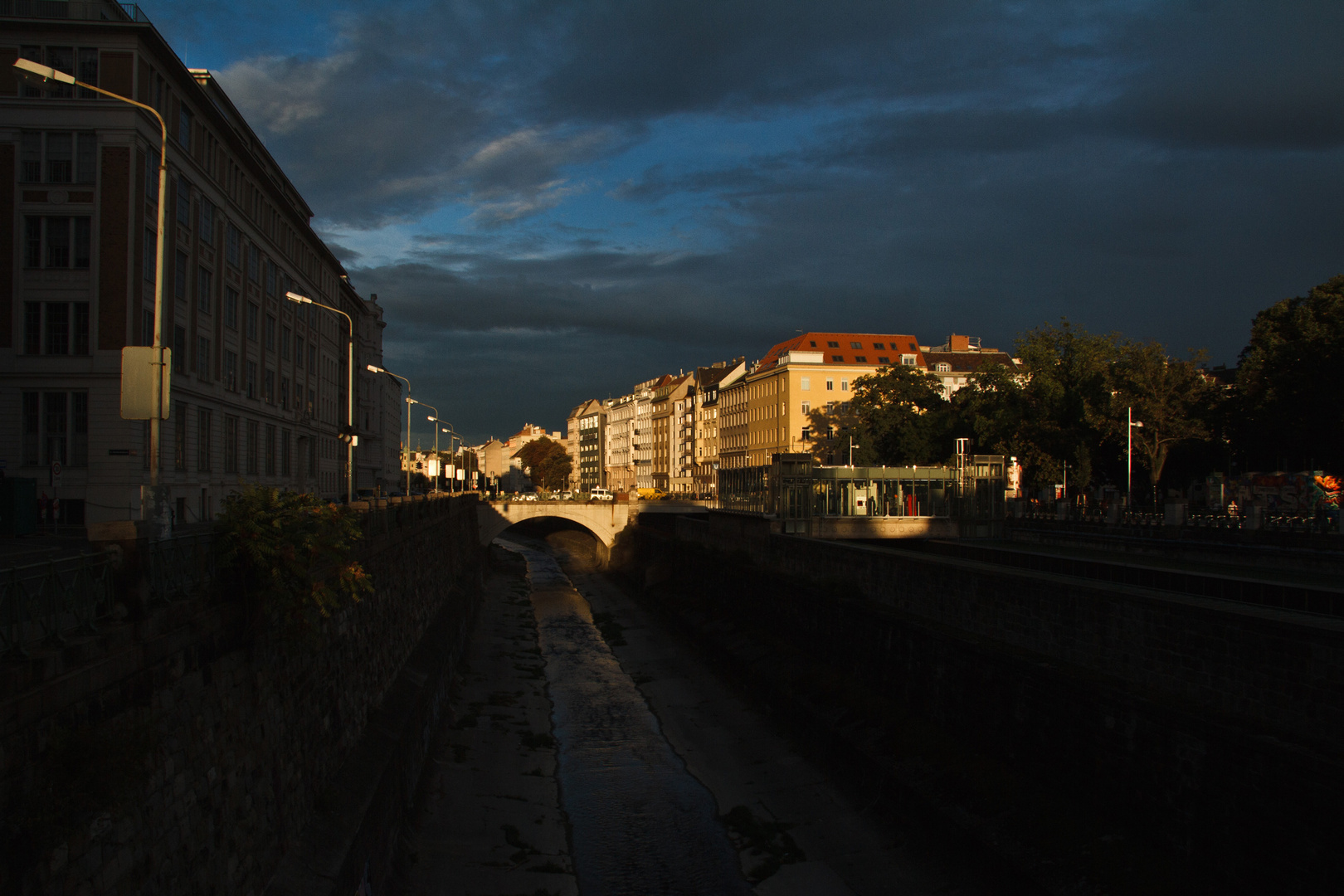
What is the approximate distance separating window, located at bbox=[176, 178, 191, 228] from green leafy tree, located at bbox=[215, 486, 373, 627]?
122ft

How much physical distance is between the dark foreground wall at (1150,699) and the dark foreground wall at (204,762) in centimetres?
1162

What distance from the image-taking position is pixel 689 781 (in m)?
24.0

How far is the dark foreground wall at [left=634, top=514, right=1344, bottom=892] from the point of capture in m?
12.4

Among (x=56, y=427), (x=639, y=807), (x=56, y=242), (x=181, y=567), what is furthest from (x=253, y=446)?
(x=181, y=567)

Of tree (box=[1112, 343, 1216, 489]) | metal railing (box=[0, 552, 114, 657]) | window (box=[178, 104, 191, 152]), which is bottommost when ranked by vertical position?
metal railing (box=[0, 552, 114, 657])

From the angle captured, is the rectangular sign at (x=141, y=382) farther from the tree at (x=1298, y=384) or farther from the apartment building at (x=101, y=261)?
the tree at (x=1298, y=384)

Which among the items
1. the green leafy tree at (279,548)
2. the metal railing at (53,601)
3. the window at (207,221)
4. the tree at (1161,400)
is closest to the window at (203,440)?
the window at (207,221)

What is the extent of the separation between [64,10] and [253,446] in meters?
23.9

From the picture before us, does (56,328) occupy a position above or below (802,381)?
below

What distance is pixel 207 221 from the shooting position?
158 ft

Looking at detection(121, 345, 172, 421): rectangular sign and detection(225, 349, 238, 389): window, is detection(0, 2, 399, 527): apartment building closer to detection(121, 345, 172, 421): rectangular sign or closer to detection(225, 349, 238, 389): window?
detection(225, 349, 238, 389): window

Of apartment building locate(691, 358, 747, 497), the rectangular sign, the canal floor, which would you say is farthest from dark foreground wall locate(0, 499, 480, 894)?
apartment building locate(691, 358, 747, 497)

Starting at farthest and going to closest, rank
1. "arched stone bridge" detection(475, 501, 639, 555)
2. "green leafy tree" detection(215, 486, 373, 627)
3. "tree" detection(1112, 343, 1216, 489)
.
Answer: "arched stone bridge" detection(475, 501, 639, 555), "tree" detection(1112, 343, 1216, 489), "green leafy tree" detection(215, 486, 373, 627)

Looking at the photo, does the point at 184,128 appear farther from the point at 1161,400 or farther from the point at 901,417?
the point at 901,417
